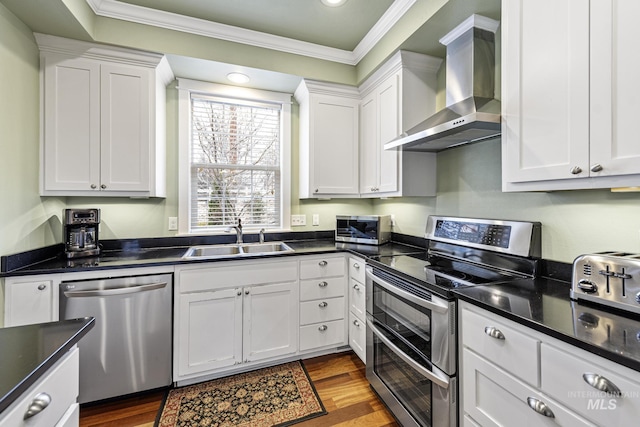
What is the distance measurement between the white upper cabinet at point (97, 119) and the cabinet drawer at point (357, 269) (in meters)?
1.71

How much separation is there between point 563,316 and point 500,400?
1.37 feet

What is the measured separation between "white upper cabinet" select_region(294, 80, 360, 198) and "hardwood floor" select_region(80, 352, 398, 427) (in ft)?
5.16

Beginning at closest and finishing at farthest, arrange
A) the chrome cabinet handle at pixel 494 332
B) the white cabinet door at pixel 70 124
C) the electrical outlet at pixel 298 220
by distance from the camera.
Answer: the chrome cabinet handle at pixel 494 332 < the white cabinet door at pixel 70 124 < the electrical outlet at pixel 298 220

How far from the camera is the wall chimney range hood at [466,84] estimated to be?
161 centimetres

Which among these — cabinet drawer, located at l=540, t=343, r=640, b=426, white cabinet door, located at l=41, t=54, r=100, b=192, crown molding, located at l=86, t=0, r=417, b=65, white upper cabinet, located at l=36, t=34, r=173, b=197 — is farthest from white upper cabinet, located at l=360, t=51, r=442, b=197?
white cabinet door, located at l=41, t=54, r=100, b=192

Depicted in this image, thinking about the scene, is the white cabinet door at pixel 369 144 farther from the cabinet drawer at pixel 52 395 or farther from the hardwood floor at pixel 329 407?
the cabinet drawer at pixel 52 395

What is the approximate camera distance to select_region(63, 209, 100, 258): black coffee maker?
1964 mm

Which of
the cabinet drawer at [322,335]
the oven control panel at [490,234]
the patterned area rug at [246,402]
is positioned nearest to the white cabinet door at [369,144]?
the oven control panel at [490,234]

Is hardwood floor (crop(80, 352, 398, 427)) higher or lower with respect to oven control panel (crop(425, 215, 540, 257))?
lower

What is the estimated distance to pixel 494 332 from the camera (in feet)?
3.58

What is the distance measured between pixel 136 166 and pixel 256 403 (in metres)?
1.93

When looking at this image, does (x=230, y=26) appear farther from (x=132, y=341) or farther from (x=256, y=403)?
(x=256, y=403)

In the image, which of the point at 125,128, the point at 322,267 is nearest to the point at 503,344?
the point at 322,267

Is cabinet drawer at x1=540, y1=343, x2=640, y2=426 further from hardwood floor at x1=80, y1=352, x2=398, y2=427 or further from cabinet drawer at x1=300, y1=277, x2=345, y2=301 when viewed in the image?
cabinet drawer at x1=300, y1=277, x2=345, y2=301
